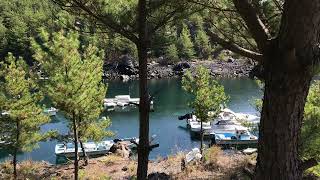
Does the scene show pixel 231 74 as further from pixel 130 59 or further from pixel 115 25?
pixel 115 25

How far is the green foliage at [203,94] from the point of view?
23859 millimetres

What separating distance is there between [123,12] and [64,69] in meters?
9.49

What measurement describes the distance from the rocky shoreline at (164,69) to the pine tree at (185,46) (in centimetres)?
192

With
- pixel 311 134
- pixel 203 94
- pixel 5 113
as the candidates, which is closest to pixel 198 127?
pixel 203 94

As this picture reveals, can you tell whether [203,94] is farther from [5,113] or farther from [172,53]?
[172,53]

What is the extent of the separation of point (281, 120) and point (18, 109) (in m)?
17.2

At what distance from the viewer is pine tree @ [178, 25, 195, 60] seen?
78.2 m

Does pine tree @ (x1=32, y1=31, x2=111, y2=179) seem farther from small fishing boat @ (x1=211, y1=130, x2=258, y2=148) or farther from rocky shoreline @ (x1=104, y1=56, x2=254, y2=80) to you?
rocky shoreline @ (x1=104, y1=56, x2=254, y2=80)

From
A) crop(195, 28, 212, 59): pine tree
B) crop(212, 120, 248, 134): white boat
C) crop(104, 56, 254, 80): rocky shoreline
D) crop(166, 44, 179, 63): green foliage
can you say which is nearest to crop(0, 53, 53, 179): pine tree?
crop(212, 120, 248, 134): white boat

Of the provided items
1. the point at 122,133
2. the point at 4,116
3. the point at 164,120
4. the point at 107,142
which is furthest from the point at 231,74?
the point at 4,116

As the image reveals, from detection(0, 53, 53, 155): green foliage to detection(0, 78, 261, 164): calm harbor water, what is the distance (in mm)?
2641

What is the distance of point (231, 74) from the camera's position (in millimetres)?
75500

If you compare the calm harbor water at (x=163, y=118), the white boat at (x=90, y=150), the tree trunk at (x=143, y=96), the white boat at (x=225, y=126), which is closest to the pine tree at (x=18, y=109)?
the calm harbor water at (x=163, y=118)

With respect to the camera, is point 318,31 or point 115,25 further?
point 115,25
